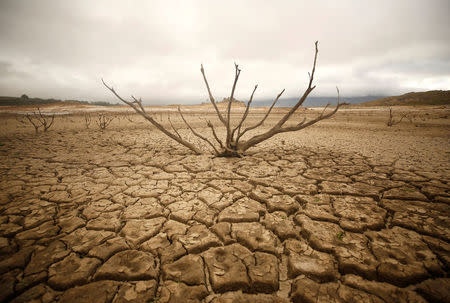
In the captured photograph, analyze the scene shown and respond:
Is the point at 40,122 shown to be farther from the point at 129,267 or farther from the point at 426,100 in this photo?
the point at 426,100

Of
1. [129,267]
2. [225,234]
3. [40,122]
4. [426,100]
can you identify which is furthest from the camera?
[426,100]

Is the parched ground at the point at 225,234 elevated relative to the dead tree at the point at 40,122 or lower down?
lower down

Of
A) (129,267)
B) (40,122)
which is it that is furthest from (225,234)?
(40,122)

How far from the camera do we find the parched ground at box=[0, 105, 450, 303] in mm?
883

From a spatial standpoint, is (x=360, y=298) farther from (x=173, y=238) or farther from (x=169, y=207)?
(x=169, y=207)

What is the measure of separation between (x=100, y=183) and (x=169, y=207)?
106 centimetres

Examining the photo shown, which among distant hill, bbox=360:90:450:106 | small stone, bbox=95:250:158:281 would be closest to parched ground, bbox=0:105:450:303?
small stone, bbox=95:250:158:281

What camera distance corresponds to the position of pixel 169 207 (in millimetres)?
1584

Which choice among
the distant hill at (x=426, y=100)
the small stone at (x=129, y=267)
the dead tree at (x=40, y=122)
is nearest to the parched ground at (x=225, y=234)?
the small stone at (x=129, y=267)

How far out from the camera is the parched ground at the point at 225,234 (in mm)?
883

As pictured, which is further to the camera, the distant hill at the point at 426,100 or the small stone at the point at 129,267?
the distant hill at the point at 426,100

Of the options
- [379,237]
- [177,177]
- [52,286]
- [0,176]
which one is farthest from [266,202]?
[0,176]

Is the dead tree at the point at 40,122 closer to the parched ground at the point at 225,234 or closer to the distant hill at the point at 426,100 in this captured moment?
the parched ground at the point at 225,234

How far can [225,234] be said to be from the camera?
49.3 inches
